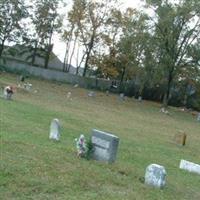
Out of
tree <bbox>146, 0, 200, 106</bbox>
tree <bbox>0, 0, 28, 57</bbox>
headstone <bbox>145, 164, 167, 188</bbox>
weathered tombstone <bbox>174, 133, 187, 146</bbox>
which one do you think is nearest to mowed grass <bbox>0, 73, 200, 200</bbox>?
headstone <bbox>145, 164, 167, 188</bbox>

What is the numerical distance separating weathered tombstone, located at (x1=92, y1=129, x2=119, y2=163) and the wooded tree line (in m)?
41.9

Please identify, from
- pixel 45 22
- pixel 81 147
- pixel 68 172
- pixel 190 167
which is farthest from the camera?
pixel 45 22

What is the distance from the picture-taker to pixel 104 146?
41.6 feet

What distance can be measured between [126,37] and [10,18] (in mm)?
13691

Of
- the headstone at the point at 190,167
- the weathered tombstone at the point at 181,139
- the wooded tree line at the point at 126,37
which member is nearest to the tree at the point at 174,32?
the wooded tree line at the point at 126,37

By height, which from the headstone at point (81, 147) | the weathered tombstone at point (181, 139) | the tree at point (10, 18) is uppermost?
the tree at point (10, 18)

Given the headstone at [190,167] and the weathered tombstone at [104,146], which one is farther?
the headstone at [190,167]

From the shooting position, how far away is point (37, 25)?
6762 centimetres

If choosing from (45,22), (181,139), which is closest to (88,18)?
(45,22)

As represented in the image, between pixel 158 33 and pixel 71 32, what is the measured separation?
17.3 m

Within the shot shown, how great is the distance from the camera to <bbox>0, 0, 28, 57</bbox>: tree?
200 ft

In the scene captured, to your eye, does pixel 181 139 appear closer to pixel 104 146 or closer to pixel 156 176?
pixel 104 146

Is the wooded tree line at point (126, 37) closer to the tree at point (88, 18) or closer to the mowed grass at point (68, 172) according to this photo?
the tree at point (88, 18)

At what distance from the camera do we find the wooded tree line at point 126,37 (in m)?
54.8
